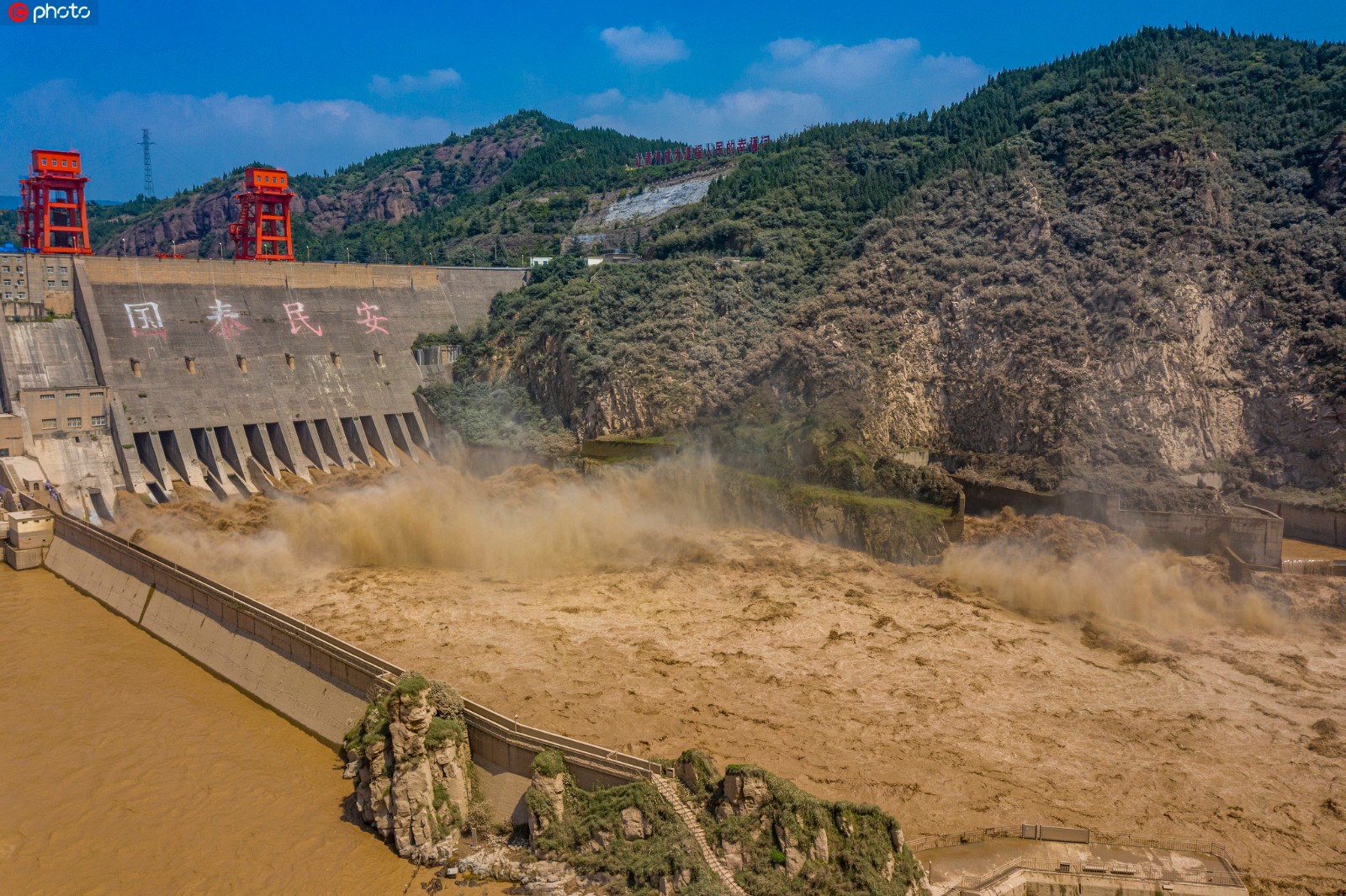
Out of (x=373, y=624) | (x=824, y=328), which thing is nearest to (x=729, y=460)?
(x=824, y=328)

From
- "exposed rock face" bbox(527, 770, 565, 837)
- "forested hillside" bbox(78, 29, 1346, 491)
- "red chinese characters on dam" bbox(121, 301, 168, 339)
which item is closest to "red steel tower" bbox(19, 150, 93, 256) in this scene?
"red chinese characters on dam" bbox(121, 301, 168, 339)

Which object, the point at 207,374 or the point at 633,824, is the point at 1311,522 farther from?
the point at 207,374

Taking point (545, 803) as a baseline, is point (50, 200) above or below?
above

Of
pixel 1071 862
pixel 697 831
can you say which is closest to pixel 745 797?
pixel 697 831

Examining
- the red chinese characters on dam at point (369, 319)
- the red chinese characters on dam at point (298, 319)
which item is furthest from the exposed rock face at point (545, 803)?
the red chinese characters on dam at point (369, 319)

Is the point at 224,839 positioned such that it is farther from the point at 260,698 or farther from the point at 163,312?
the point at 163,312

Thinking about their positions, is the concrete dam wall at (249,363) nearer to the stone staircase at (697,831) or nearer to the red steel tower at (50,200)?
the red steel tower at (50,200)
